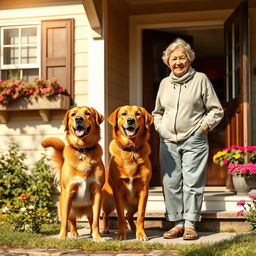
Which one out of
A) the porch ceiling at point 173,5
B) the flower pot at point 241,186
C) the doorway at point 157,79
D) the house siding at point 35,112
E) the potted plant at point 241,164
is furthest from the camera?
the doorway at point 157,79

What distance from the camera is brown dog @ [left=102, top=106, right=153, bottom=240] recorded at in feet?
15.1

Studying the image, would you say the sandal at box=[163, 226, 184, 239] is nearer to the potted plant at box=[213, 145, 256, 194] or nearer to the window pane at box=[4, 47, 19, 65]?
the potted plant at box=[213, 145, 256, 194]

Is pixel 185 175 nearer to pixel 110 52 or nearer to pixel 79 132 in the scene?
pixel 79 132

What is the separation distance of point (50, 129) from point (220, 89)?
4.13m

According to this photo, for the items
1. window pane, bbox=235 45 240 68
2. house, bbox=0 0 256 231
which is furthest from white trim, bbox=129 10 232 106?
window pane, bbox=235 45 240 68

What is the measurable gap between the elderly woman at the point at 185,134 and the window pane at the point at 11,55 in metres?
2.70

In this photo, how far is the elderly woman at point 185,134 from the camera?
4664 millimetres

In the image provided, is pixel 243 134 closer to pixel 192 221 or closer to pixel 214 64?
pixel 192 221

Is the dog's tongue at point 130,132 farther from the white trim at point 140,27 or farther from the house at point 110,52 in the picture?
the white trim at point 140,27

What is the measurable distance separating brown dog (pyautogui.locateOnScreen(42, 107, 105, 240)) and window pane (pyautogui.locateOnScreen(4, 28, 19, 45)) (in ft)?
8.71

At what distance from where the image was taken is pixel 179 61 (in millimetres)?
4699

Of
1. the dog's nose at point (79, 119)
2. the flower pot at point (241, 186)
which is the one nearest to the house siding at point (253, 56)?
the flower pot at point (241, 186)

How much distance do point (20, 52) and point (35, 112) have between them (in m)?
0.87

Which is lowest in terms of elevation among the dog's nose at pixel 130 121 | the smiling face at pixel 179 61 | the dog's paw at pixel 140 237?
the dog's paw at pixel 140 237
